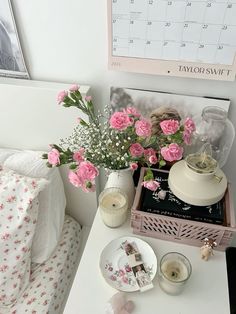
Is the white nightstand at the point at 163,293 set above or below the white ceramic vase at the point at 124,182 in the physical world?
below

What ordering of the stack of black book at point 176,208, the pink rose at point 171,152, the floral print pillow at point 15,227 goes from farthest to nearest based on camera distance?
the floral print pillow at point 15,227, the stack of black book at point 176,208, the pink rose at point 171,152

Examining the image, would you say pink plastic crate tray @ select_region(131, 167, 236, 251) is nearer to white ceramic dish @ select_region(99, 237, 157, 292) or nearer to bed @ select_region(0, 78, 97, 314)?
white ceramic dish @ select_region(99, 237, 157, 292)

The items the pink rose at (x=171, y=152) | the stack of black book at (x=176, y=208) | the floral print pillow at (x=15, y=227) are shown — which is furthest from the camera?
the floral print pillow at (x=15, y=227)

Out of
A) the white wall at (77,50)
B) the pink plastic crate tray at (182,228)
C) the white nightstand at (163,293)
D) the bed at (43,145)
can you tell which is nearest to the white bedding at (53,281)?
the bed at (43,145)

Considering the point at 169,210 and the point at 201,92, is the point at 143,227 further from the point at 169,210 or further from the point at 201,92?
the point at 201,92

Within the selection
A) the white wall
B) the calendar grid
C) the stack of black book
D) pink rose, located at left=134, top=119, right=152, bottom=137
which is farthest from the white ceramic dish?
the calendar grid

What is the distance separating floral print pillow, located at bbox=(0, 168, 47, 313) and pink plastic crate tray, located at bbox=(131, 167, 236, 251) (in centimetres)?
38

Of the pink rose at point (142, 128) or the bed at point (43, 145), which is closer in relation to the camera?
the pink rose at point (142, 128)

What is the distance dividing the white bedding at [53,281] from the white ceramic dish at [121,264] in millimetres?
329

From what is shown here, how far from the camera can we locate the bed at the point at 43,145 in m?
1.09

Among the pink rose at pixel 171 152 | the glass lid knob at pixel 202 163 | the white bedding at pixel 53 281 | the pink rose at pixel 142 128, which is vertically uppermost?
the pink rose at pixel 142 128

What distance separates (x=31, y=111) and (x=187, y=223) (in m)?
0.70

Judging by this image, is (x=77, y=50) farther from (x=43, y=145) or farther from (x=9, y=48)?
(x=43, y=145)

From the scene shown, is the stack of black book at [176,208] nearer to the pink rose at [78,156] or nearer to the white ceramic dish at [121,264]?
the white ceramic dish at [121,264]
